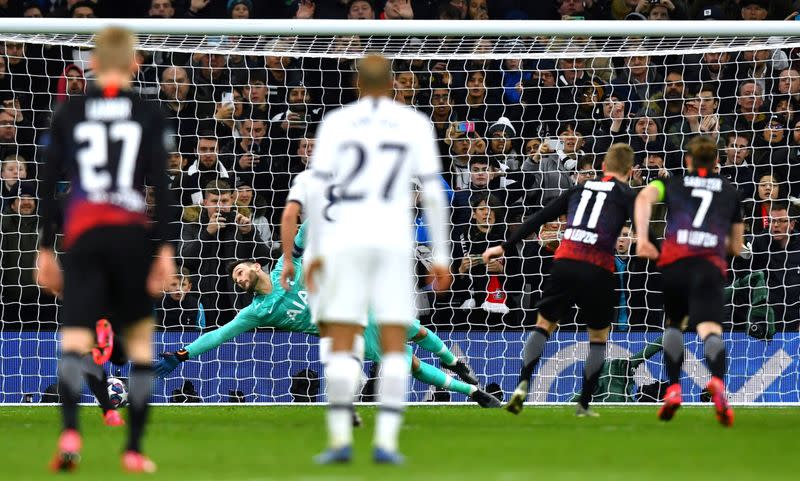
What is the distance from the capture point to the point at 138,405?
5.88 meters

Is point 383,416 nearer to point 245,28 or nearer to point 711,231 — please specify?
point 711,231

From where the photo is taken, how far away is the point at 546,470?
6.00m

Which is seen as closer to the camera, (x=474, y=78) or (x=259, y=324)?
(x=259, y=324)

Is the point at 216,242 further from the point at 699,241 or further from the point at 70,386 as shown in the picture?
the point at 70,386

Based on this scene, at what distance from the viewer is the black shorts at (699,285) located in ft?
29.3

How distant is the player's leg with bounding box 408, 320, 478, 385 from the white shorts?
5.14 metres

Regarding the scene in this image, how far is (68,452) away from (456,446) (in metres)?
2.29

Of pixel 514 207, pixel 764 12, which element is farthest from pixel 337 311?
pixel 764 12

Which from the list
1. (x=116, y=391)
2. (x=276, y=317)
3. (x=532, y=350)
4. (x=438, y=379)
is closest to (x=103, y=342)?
(x=276, y=317)

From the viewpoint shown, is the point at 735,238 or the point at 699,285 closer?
the point at 699,285

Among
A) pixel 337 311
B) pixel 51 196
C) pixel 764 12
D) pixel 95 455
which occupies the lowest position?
pixel 95 455

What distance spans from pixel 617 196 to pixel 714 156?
3.53ft

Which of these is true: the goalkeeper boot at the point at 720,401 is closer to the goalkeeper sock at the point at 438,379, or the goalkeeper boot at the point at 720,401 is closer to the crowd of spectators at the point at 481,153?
the goalkeeper sock at the point at 438,379

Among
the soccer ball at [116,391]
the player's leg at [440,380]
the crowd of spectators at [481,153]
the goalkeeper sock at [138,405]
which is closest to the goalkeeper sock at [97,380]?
the soccer ball at [116,391]
